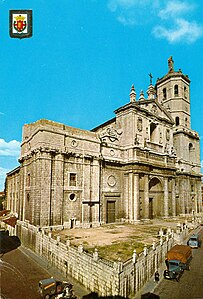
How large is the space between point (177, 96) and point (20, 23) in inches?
1648

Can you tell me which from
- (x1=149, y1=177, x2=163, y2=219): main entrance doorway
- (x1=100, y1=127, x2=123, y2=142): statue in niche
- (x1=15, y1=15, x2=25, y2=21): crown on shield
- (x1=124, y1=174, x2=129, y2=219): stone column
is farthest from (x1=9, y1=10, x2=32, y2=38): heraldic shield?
(x1=149, y1=177, x2=163, y2=219): main entrance doorway

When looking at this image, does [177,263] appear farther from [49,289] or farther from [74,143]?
[74,143]

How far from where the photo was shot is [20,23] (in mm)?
8297

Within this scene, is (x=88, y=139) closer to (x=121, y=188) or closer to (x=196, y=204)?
(x=121, y=188)

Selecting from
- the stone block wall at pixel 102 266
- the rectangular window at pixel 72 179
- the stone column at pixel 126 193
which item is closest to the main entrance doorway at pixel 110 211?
the stone column at pixel 126 193

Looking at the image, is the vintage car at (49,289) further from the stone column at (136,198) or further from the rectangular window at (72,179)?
the stone column at (136,198)

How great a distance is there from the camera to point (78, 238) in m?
19.2

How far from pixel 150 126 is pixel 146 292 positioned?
27.7 meters

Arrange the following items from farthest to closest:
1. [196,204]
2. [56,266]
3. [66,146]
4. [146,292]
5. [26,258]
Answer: [196,204], [66,146], [26,258], [56,266], [146,292]

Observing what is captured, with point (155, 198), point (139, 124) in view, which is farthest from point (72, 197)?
point (155, 198)

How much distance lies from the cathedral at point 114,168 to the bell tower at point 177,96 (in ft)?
0.66

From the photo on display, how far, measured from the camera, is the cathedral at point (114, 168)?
22.8m

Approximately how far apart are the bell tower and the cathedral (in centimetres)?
20

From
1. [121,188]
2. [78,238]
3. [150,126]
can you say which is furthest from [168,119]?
[78,238]
